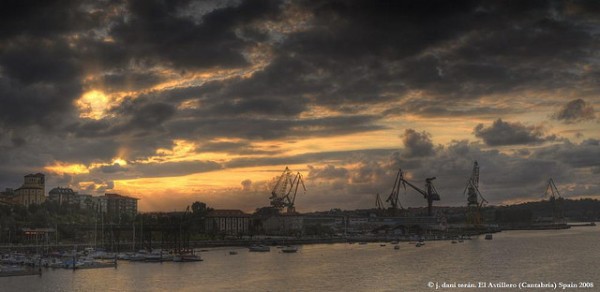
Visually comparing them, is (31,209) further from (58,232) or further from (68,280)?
(68,280)

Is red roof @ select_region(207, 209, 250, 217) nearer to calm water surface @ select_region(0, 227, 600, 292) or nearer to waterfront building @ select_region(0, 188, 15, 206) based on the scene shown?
waterfront building @ select_region(0, 188, 15, 206)

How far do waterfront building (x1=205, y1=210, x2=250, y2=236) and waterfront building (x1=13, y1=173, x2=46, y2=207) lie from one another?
45.1 m

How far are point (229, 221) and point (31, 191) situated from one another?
53001 mm

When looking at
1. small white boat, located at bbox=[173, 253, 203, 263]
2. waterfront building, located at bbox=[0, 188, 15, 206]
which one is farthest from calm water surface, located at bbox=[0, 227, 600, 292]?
waterfront building, located at bbox=[0, 188, 15, 206]

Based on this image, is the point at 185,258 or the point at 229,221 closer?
the point at 185,258

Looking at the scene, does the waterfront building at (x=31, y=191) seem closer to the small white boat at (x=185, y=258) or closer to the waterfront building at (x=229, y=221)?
the waterfront building at (x=229, y=221)

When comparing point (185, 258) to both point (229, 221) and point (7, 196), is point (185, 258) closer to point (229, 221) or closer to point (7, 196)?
point (229, 221)

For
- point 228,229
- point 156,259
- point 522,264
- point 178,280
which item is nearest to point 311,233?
point 228,229

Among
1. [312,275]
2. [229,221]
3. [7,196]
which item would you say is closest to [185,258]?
[312,275]

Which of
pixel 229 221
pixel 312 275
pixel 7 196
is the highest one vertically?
pixel 7 196

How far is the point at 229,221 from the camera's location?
605ft

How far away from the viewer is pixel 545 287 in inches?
2060

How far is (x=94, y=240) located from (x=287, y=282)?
2832 inches

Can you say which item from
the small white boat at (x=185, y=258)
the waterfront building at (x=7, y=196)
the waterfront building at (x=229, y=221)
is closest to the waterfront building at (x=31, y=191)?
the waterfront building at (x=7, y=196)
